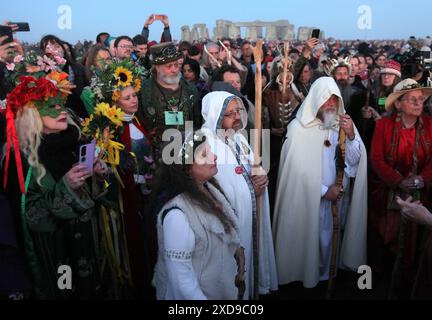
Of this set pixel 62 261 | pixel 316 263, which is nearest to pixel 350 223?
pixel 316 263

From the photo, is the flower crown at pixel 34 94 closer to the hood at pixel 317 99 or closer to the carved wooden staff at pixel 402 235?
the hood at pixel 317 99

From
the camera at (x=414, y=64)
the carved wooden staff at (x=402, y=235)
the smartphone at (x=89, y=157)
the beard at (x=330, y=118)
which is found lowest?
the carved wooden staff at (x=402, y=235)

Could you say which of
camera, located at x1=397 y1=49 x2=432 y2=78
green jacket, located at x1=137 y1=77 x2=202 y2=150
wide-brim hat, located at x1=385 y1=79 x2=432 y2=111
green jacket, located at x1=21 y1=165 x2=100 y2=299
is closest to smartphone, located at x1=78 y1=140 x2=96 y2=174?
green jacket, located at x1=21 y1=165 x2=100 y2=299

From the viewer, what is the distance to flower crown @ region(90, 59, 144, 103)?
3.99 metres

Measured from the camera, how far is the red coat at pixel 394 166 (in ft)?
13.6

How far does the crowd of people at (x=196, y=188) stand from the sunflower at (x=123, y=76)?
0.02 m

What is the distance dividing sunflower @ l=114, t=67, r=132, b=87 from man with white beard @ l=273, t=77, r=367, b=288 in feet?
5.61

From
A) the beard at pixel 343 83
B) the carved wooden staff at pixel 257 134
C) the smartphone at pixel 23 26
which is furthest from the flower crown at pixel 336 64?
the smartphone at pixel 23 26

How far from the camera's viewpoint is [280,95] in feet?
18.4

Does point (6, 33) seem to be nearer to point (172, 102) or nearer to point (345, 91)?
point (172, 102)

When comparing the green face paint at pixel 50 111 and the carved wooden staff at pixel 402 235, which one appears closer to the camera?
the green face paint at pixel 50 111

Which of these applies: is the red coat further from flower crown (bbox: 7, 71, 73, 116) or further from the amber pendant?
flower crown (bbox: 7, 71, 73, 116)

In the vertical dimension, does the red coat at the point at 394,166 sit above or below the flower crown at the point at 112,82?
below

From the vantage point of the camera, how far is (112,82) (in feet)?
13.2
